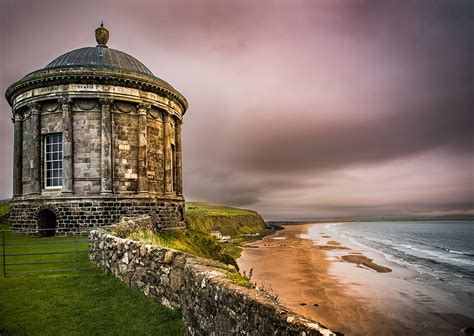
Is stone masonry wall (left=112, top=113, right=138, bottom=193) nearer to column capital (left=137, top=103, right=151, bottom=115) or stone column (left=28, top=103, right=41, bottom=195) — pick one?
column capital (left=137, top=103, right=151, bottom=115)

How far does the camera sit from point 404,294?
2058cm

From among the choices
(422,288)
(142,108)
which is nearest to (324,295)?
(422,288)

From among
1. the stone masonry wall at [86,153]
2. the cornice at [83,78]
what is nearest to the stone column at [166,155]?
the cornice at [83,78]

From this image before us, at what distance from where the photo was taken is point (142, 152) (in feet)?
66.6

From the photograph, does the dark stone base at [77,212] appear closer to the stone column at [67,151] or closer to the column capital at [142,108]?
the stone column at [67,151]

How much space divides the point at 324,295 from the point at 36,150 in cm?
1924

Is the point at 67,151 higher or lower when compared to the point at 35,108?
lower

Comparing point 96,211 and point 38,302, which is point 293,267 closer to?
point 96,211

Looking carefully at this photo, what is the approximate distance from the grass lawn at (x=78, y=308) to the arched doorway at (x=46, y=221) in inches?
431

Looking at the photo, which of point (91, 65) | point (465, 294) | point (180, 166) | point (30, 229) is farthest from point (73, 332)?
point (465, 294)

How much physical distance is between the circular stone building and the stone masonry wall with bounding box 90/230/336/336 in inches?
410

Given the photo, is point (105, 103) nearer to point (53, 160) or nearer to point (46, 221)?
point (53, 160)

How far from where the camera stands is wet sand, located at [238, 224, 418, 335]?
1527 centimetres

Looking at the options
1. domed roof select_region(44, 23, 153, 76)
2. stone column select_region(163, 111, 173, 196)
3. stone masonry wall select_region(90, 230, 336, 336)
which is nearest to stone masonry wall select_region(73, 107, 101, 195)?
domed roof select_region(44, 23, 153, 76)
